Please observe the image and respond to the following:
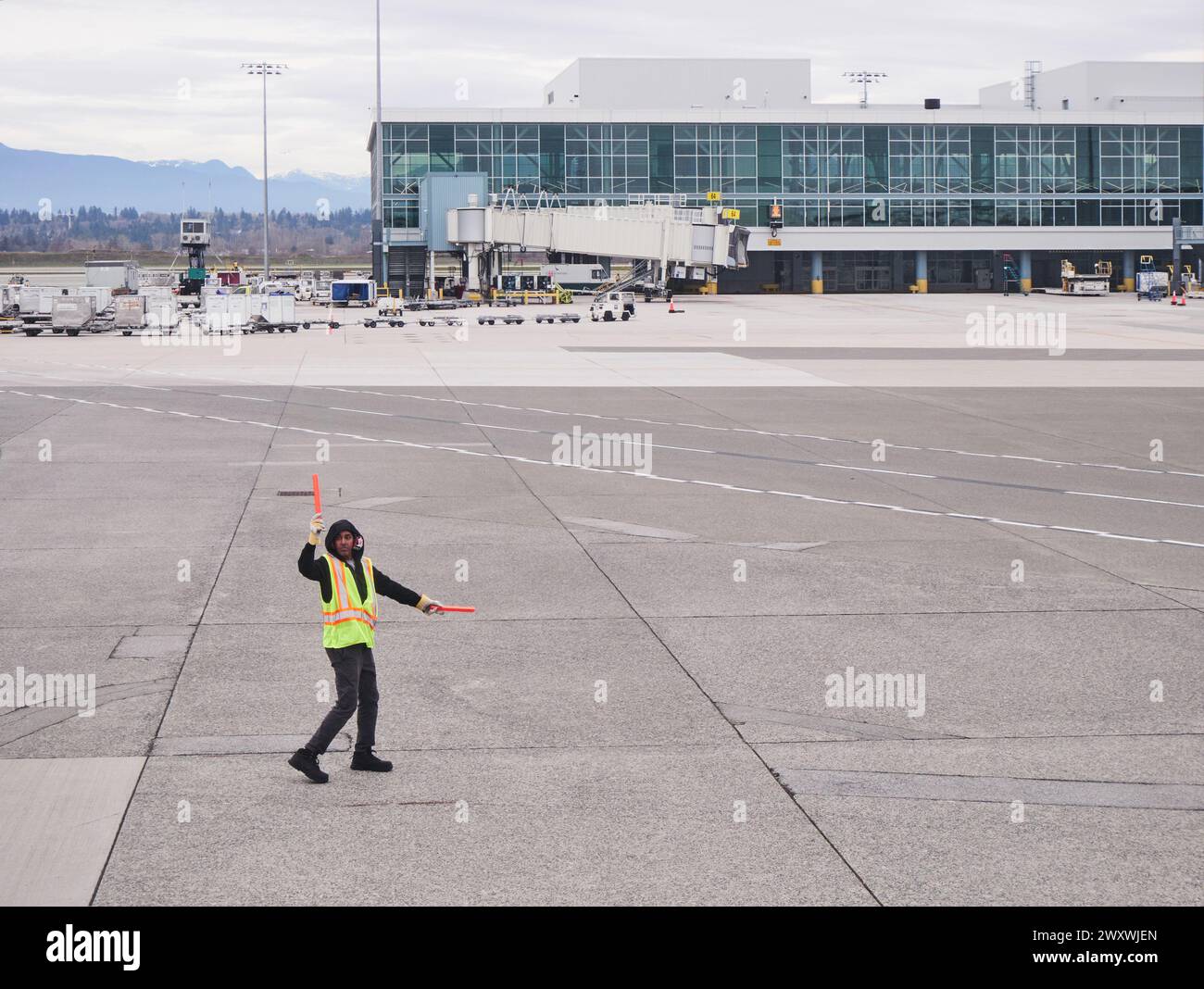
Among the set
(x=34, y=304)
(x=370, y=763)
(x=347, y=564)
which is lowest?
(x=370, y=763)

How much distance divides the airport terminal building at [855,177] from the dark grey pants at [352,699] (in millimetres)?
124755

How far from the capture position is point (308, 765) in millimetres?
10453

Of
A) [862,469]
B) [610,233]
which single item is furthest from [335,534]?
[610,233]

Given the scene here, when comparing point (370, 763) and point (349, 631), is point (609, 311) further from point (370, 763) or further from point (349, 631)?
point (370, 763)

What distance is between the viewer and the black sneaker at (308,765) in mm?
10414

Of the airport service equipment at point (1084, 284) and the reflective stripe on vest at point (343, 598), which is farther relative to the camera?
the airport service equipment at point (1084, 284)

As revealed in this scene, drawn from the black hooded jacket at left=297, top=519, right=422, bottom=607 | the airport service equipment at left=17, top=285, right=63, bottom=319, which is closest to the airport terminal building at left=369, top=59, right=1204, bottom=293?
the airport service equipment at left=17, top=285, right=63, bottom=319

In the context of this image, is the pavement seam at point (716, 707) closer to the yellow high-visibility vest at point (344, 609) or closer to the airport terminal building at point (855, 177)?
the yellow high-visibility vest at point (344, 609)

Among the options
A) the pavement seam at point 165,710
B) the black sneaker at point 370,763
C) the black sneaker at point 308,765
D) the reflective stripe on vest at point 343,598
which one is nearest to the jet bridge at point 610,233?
the pavement seam at point 165,710

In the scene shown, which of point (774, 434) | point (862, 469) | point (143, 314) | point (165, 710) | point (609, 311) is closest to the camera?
point (165, 710)

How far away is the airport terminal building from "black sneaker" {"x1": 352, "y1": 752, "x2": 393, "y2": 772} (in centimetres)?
12500

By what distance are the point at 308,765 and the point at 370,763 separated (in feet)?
1.41
